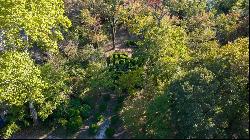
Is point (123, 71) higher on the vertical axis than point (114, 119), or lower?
higher

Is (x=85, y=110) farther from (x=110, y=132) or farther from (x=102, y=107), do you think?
(x=110, y=132)

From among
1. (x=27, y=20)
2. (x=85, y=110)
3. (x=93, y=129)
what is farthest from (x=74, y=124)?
(x=27, y=20)

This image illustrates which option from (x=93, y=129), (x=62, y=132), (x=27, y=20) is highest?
(x=27, y=20)

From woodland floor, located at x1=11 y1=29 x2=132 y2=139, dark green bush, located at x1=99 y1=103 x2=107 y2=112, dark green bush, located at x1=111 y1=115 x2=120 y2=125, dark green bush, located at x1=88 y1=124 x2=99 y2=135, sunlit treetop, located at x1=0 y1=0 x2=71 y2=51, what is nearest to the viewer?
sunlit treetop, located at x1=0 y1=0 x2=71 y2=51

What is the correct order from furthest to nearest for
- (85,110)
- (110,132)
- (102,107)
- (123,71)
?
(123,71) < (102,107) < (85,110) < (110,132)

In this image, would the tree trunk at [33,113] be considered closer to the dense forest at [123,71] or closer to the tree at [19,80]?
the dense forest at [123,71]

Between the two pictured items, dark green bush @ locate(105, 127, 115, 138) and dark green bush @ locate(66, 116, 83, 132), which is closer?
dark green bush @ locate(105, 127, 115, 138)

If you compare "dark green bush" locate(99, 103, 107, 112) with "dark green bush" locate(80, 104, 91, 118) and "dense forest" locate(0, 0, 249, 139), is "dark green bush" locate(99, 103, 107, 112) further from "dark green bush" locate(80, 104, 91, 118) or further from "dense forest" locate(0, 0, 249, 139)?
"dark green bush" locate(80, 104, 91, 118)

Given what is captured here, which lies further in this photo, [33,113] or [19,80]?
[33,113]

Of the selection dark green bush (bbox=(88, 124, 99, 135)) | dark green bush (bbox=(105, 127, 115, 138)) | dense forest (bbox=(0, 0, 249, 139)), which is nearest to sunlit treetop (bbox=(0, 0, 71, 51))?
dense forest (bbox=(0, 0, 249, 139))

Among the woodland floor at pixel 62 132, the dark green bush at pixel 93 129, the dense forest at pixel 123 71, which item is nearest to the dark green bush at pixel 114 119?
the dense forest at pixel 123 71
